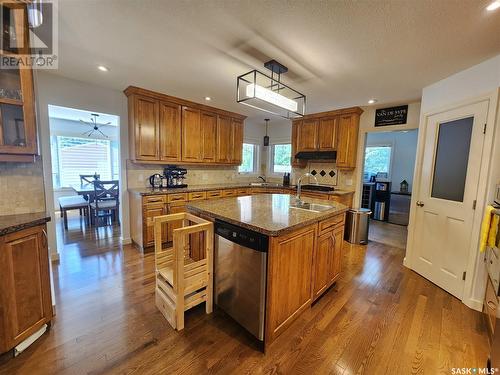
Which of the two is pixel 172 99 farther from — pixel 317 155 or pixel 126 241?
pixel 317 155

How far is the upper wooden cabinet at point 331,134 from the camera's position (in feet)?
13.3

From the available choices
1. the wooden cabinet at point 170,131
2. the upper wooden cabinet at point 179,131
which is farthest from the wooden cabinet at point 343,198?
the wooden cabinet at point 170,131

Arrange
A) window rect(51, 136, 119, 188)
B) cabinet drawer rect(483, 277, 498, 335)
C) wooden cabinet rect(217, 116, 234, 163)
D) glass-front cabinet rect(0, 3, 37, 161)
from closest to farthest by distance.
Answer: glass-front cabinet rect(0, 3, 37, 161) → cabinet drawer rect(483, 277, 498, 335) → wooden cabinet rect(217, 116, 234, 163) → window rect(51, 136, 119, 188)

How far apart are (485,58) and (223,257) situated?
3.17 meters

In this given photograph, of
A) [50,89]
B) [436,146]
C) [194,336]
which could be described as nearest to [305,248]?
[194,336]

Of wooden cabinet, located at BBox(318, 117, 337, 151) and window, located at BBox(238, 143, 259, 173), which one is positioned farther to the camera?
window, located at BBox(238, 143, 259, 173)

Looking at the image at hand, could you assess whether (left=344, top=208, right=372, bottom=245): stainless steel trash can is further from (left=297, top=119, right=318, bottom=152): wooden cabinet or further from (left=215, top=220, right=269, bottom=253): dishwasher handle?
(left=215, top=220, right=269, bottom=253): dishwasher handle

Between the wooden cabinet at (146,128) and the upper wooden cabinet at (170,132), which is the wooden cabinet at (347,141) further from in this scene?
the wooden cabinet at (146,128)

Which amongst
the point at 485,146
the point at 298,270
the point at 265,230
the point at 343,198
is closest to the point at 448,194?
the point at 485,146

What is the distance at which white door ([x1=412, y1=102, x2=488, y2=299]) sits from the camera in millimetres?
2268

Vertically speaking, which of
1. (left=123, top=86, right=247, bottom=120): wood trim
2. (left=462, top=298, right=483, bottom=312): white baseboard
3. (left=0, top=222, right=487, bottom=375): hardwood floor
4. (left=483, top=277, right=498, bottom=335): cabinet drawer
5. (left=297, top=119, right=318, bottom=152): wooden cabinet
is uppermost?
(left=123, top=86, right=247, bottom=120): wood trim

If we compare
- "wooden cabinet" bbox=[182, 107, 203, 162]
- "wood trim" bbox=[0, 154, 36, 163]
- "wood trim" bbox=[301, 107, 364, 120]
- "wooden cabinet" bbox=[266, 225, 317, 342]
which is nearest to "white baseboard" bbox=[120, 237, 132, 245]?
"wooden cabinet" bbox=[182, 107, 203, 162]

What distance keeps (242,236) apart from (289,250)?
383 mm

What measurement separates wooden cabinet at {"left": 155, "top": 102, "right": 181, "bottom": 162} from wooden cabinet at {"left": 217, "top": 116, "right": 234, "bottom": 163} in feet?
2.96
